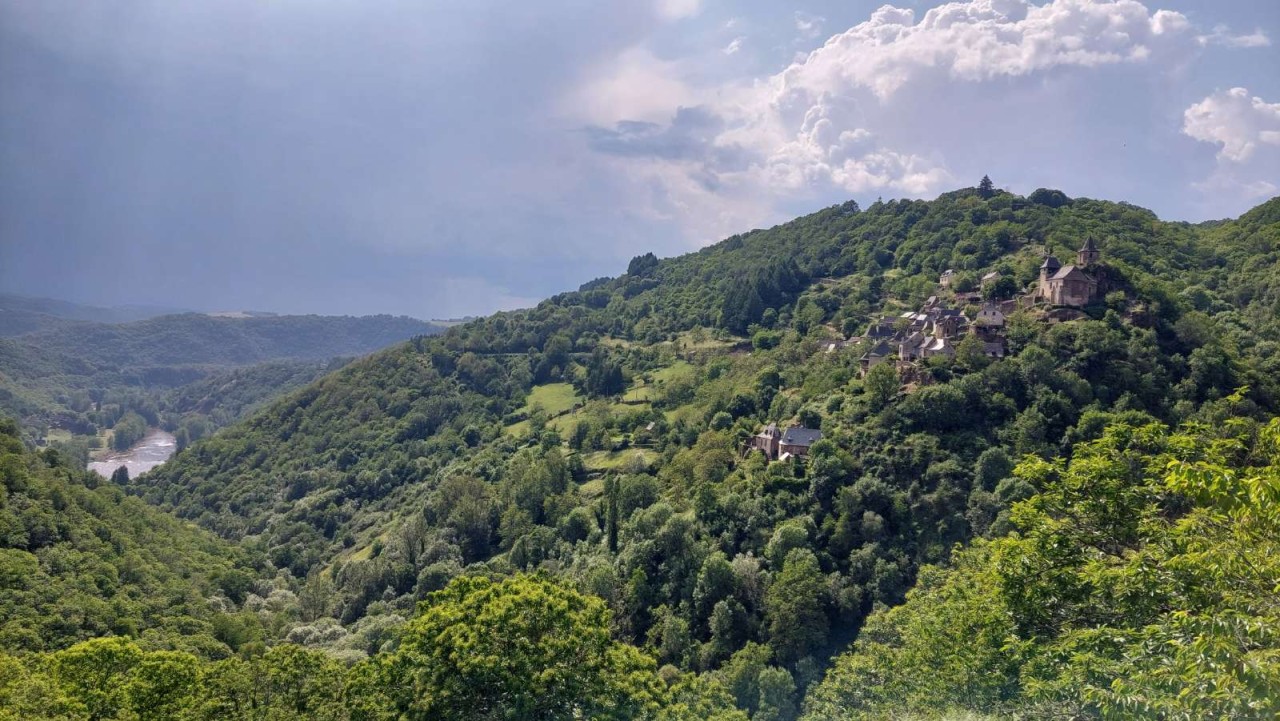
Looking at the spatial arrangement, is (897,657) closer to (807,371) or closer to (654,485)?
(654,485)

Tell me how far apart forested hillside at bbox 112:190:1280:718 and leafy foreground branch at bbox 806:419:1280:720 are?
3.06 feet

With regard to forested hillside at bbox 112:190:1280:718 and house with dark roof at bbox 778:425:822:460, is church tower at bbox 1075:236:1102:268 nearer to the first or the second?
forested hillside at bbox 112:190:1280:718

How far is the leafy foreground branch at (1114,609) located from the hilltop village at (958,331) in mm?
35896

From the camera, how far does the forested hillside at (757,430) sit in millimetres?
47156

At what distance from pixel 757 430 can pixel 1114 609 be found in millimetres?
51319

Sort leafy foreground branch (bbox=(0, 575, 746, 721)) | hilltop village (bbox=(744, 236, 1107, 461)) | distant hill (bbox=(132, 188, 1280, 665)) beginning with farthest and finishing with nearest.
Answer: hilltop village (bbox=(744, 236, 1107, 461)) → distant hill (bbox=(132, 188, 1280, 665)) → leafy foreground branch (bbox=(0, 575, 746, 721))

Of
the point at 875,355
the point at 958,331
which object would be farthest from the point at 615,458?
the point at 958,331

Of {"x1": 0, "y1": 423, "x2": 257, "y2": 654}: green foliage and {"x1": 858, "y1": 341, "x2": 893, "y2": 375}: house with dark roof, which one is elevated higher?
{"x1": 858, "y1": 341, "x2": 893, "y2": 375}: house with dark roof

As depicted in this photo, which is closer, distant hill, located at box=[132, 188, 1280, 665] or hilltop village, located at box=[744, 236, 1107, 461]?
distant hill, located at box=[132, 188, 1280, 665]

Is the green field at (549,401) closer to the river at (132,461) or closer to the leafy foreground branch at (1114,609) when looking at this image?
the leafy foreground branch at (1114,609)

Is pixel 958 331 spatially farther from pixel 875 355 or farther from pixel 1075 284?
pixel 1075 284

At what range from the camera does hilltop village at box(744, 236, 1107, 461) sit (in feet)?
197

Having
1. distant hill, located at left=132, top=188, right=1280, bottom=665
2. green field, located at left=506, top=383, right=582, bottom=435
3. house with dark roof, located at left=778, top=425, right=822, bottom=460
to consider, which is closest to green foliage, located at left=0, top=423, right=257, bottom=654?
distant hill, located at left=132, top=188, right=1280, bottom=665

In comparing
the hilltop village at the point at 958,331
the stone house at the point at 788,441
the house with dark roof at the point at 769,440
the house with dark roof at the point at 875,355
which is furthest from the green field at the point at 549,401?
the hilltop village at the point at 958,331
